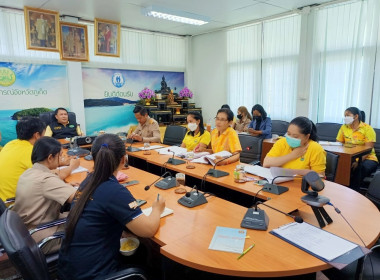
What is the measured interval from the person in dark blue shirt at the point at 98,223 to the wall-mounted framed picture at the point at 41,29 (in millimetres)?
4175

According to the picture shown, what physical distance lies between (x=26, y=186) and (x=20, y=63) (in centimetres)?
402

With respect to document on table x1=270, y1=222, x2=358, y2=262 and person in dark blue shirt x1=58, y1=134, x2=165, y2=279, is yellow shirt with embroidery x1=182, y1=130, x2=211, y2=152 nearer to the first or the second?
document on table x1=270, y1=222, x2=358, y2=262

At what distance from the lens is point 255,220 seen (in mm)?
1428

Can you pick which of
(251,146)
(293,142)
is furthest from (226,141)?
(293,142)

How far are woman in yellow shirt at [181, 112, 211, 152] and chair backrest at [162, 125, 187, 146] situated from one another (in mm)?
534

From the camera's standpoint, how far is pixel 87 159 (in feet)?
10.1

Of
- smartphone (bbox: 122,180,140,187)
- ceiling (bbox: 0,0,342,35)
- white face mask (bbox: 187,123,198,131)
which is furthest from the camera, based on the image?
ceiling (bbox: 0,0,342,35)

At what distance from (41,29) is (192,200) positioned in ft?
14.3

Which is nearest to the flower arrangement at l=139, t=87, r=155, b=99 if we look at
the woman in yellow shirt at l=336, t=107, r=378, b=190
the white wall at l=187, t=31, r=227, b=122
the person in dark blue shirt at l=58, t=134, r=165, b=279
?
the white wall at l=187, t=31, r=227, b=122

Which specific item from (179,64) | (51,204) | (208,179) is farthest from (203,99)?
(51,204)

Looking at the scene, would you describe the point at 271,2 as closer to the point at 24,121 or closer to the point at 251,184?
the point at 251,184

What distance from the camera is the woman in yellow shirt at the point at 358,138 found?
3.42 m

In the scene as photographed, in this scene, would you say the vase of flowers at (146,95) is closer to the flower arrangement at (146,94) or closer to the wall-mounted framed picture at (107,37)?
the flower arrangement at (146,94)

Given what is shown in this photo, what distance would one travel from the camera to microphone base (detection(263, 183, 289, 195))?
1867 mm
